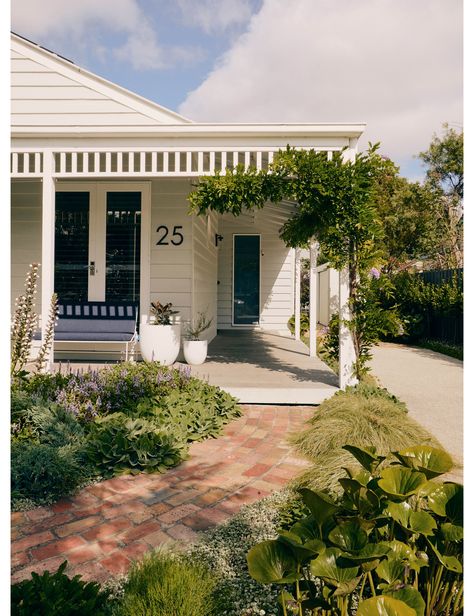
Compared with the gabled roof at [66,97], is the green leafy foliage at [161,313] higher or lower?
lower

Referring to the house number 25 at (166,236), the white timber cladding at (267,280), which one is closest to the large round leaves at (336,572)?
the house number 25 at (166,236)

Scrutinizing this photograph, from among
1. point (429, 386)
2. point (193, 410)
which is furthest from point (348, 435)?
point (429, 386)

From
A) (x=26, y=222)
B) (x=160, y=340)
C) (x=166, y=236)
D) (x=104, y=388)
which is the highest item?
(x=26, y=222)

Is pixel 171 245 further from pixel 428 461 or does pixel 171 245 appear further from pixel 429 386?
pixel 428 461

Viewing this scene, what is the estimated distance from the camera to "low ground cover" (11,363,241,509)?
2764 millimetres

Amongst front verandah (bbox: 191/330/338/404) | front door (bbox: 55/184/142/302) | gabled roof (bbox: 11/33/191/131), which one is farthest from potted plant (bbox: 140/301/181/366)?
gabled roof (bbox: 11/33/191/131)

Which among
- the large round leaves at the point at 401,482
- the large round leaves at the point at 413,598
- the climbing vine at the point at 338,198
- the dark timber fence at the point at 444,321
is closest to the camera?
the large round leaves at the point at 413,598

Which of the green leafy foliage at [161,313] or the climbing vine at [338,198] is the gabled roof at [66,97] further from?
the green leafy foliage at [161,313]

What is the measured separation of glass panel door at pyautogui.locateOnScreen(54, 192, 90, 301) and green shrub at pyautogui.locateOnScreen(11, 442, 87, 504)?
443 centimetres

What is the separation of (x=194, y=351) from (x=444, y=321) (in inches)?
317

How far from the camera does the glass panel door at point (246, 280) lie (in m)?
12.2

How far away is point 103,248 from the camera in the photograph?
6871mm

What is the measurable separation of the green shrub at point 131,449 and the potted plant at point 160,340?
265cm

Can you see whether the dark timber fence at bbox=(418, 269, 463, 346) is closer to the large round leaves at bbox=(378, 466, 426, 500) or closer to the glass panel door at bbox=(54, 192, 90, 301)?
the glass panel door at bbox=(54, 192, 90, 301)
